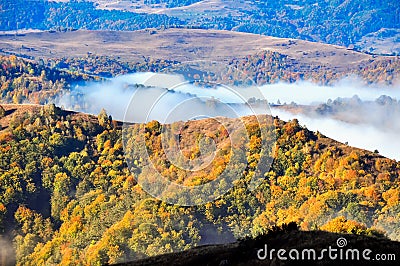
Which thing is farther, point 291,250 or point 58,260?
point 58,260

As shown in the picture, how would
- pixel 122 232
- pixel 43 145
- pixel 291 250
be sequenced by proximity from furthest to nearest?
pixel 43 145
pixel 122 232
pixel 291 250

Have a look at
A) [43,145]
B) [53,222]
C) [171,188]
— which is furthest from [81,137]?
[171,188]

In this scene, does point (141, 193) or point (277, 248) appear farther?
point (141, 193)

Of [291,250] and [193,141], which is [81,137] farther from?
[291,250]

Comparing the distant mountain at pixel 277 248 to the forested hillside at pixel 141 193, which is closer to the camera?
the distant mountain at pixel 277 248

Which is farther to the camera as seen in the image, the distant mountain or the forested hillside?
the forested hillside

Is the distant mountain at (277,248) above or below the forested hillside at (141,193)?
above

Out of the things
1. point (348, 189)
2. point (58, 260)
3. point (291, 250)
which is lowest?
point (58, 260)

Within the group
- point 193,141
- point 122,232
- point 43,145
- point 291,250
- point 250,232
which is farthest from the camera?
point 43,145
